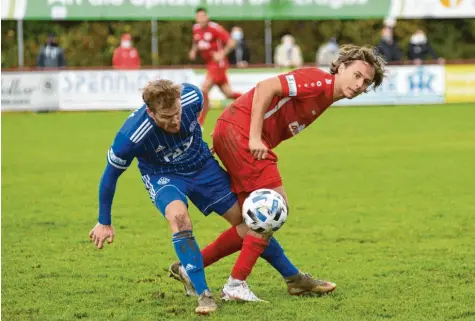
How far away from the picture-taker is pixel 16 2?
1082 inches

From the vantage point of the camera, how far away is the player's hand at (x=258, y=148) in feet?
20.0

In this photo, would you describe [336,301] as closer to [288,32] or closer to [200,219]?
[200,219]

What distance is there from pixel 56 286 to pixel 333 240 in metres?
2.62

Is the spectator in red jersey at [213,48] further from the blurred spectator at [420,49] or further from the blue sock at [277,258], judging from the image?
the blue sock at [277,258]

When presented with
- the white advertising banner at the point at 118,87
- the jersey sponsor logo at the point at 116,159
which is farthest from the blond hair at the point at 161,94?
the white advertising banner at the point at 118,87

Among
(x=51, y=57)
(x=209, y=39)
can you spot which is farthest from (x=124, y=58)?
(x=209, y=39)

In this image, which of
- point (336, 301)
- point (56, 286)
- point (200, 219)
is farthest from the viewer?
point (200, 219)

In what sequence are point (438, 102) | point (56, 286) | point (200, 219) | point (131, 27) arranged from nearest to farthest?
point (56, 286) < point (200, 219) < point (438, 102) < point (131, 27)

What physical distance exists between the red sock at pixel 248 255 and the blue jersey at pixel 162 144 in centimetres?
56

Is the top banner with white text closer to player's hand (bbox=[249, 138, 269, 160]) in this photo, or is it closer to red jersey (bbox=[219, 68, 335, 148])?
red jersey (bbox=[219, 68, 335, 148])

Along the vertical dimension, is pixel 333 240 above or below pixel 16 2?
below

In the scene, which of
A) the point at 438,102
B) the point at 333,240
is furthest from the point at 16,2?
the point at 333,240

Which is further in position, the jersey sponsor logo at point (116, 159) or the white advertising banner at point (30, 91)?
the white advertising banner at point (30, 91)

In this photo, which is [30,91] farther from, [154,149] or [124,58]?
[154,149]
